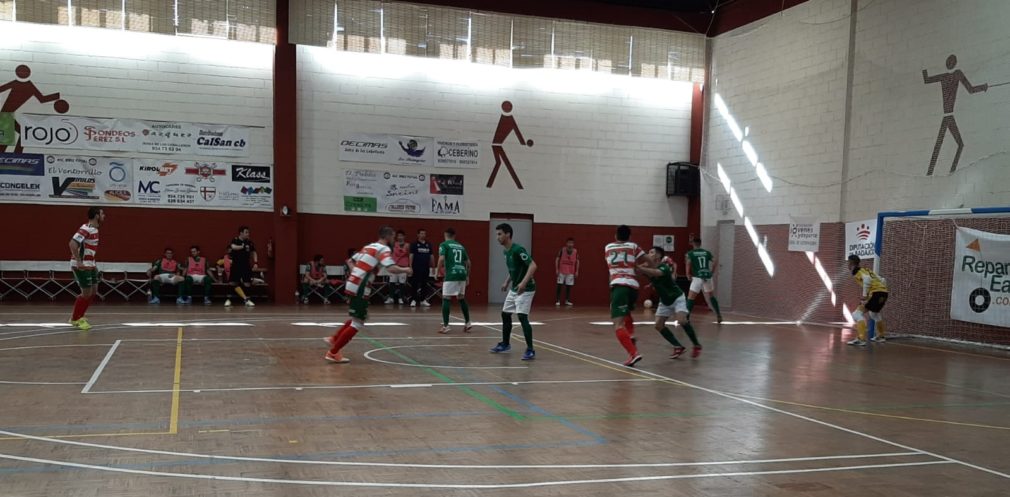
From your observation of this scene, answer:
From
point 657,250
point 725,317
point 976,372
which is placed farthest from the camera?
point 725,317

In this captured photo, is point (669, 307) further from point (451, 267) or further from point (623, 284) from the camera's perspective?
point (451, 267)

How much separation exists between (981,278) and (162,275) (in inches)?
730

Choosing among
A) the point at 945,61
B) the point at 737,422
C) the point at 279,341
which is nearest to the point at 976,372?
the point at 737,422

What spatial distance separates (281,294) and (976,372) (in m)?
16.2

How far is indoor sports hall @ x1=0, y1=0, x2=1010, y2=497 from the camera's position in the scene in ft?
20.3

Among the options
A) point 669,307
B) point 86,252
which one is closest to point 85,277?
point 86,252

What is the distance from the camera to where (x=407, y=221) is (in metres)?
21.9

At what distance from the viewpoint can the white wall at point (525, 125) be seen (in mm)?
21172

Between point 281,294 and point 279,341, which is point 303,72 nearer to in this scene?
point 281,294

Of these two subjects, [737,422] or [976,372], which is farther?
[976,372]

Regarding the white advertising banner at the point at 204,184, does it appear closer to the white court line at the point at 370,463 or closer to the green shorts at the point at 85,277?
the green shorts at the point at 85,277

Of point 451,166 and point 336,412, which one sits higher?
point 451,166

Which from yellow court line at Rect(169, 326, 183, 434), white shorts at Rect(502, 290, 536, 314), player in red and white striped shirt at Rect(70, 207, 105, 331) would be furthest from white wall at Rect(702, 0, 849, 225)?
player in red and white striped shirt at Rect(70, 207, 105, 331)

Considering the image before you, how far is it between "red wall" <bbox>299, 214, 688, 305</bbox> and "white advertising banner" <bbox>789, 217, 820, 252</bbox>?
4.76m
